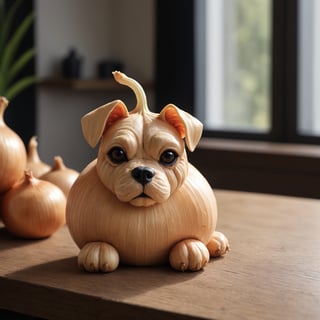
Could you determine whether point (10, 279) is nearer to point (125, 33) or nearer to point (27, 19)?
point (27, 19)

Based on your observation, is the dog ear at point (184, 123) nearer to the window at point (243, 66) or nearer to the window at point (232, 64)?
the window at point (243, 66)

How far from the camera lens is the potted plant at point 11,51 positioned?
287 centimetres

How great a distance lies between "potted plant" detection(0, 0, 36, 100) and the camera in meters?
2.87

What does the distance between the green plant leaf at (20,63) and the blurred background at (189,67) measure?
0.04 meters

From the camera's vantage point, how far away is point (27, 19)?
2.89 metres

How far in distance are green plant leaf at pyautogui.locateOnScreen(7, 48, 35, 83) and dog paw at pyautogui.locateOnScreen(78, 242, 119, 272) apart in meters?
2.10

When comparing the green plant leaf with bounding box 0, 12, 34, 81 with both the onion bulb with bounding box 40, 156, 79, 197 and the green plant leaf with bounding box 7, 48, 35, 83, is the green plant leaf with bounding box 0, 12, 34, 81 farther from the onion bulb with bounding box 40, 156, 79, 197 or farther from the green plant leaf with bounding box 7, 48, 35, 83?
the onion bulb with bounding box 40, 156, 79, 197

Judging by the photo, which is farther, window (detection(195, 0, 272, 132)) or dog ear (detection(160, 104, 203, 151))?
window (detection(195, 0, 272, 132))

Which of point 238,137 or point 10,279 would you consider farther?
point 238,137

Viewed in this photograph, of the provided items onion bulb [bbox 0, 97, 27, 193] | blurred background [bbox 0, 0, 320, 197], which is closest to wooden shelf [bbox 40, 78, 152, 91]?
blurred background [bbox 0, 0, 320, 197]

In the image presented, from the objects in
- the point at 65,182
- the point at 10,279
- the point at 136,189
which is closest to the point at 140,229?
the point at 136,189

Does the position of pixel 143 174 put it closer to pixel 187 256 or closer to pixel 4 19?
pixel 187 256

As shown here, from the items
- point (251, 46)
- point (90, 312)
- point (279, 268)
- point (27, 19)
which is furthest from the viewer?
point (251, 46)

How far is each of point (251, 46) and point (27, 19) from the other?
99 cm
